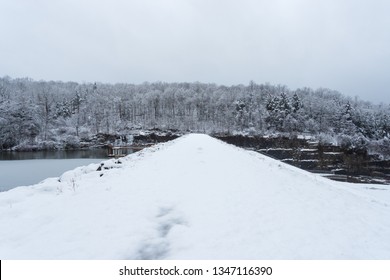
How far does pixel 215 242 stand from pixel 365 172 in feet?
103

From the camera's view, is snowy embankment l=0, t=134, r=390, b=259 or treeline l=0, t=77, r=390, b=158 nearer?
snowy embankment l=0, t=134, r=390, b=259

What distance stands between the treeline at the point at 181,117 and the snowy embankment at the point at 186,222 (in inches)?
1936

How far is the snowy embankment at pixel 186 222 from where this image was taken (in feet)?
14.2

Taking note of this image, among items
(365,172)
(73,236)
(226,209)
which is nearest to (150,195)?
(226,209)

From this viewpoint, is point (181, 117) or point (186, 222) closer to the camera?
point (186, 222)

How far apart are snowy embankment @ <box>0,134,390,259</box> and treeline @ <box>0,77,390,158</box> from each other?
1936 inches

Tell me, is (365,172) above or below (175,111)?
below

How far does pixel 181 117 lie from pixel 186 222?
109392 mm

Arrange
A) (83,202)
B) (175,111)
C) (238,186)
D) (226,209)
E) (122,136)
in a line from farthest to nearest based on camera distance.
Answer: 1. (175,111)
2. (122,136)
3. (238,186)
4. (83,202)
5. (226,209)

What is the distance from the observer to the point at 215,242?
4.56 meters

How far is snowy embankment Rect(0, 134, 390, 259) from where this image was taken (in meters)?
4.33

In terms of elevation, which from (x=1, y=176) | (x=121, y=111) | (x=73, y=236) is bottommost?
(x=1, y=176)

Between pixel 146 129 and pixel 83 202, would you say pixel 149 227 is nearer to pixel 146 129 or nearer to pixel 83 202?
pixel 83 202

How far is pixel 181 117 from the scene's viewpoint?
4496 inches
